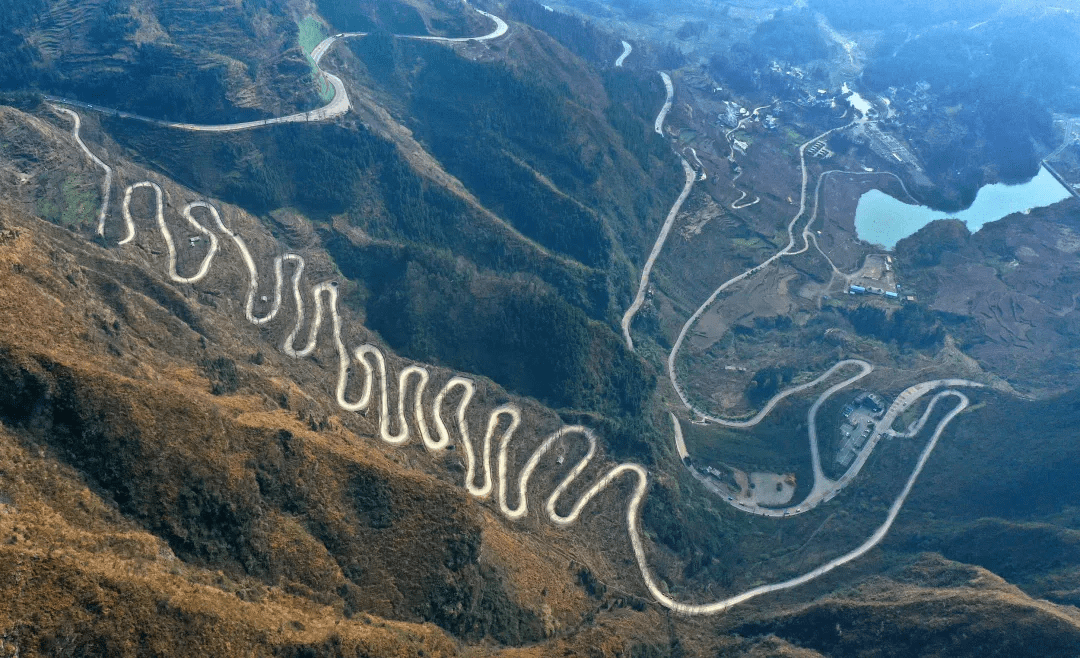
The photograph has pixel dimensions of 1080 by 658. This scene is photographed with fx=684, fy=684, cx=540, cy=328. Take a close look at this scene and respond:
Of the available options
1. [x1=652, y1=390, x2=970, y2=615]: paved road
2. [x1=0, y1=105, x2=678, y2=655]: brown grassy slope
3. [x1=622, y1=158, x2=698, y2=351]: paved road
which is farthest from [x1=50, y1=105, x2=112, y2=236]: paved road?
[x1=652, y1=390, x2=970, y2=615]: paved road

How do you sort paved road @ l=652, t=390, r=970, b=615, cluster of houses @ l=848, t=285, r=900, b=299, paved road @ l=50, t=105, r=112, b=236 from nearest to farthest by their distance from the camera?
paved road @ l=652, t=390, r=970, b=615, paved road @ l=50, t=105, r=112, b=236, cluster of houses @ l=848, t=285, r=900, b=299

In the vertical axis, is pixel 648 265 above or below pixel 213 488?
above

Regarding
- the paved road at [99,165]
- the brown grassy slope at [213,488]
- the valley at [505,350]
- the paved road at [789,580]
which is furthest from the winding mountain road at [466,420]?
the brown grassy slope at [213,488]

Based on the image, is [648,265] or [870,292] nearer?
[648,265]

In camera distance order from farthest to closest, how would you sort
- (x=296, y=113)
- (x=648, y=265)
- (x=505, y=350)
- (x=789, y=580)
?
(x=648, y=265)
(x=296, y=113)
(x=505, y=350)
(x=789, y=580)

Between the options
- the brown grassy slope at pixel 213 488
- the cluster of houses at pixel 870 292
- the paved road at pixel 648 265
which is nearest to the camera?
the brown grassy slope at pixel 213 488

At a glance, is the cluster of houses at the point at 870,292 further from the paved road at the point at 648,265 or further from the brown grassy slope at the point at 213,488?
the brown grassy slope at the point at 213,488

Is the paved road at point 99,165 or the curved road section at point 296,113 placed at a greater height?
the curved road section at point 296,113

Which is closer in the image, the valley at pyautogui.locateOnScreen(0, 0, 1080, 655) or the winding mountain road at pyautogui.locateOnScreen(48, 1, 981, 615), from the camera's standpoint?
the valley at pyautogui.locateOnScreen(0, 0, 1080, 655)

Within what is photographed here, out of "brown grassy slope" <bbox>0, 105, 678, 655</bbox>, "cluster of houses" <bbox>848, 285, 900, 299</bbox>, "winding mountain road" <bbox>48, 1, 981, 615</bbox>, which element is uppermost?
"cluster of houses" <bbox>848, 285, 900, 299</bbox>

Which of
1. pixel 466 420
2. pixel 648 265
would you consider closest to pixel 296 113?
pixel 466 420

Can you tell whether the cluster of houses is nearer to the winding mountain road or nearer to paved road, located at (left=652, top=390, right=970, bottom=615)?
the winding mountain road

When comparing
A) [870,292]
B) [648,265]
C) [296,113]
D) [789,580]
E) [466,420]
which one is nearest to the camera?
[789,580]

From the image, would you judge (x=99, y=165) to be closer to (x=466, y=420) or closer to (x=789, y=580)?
(x=466, y=420)
